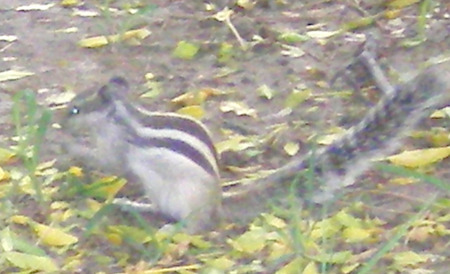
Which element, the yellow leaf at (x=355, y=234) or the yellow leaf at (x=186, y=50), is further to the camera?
the yellow leaf at (x=186, y=50)

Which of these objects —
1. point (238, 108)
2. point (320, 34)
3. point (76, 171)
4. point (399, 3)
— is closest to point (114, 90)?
point (76, 171)

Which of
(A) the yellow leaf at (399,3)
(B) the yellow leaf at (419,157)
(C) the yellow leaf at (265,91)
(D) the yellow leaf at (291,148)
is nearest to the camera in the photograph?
(B) the yellow leaf at (419,157)

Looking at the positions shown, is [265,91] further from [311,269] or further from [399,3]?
[311,269]

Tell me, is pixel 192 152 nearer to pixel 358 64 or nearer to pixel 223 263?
pixel 223 263

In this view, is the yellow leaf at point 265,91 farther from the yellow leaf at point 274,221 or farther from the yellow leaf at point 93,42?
the yellow leaf at point 274,221

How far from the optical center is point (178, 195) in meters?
3.13

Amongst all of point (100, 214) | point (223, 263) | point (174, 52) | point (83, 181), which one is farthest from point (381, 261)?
point (174, 52)

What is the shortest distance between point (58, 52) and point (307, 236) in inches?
65.4

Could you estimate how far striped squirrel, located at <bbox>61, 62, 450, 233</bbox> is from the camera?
10.1ft

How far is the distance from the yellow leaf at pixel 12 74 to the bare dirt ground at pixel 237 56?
0.02 m

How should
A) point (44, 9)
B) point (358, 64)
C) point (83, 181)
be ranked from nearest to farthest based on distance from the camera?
point (83, 181)
point (358, 64)
point (44, 9)

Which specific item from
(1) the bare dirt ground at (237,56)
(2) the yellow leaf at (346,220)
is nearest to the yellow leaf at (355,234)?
(2) the yellow leaf at (346,220)

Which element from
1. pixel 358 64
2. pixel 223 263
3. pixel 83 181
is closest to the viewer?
pixel 223 263

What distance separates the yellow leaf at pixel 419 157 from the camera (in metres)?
3.46
